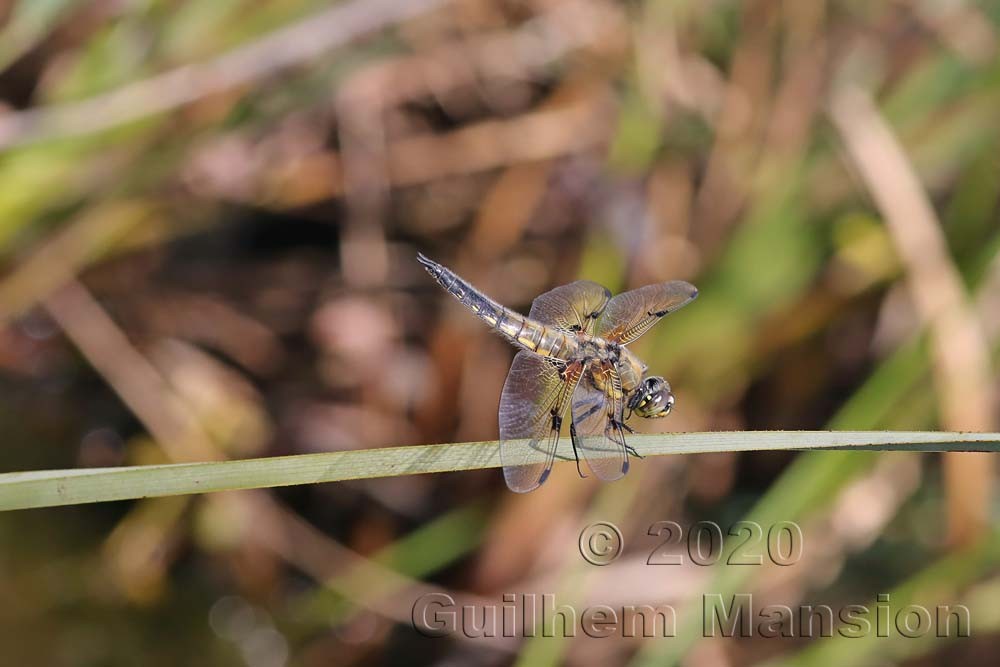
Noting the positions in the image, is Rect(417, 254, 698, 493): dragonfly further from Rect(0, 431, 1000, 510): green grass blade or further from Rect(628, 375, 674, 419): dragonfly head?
Rect(0, 431, 1000, 510): green grass blade

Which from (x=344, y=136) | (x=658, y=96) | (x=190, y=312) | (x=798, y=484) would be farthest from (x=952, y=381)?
(x=190, y=312)

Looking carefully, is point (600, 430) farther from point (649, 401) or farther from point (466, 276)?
point (466, 276)

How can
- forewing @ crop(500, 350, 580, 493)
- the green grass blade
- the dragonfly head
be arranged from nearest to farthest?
the green grass blade, forewing @ crop(500, 350, 580, 493), the dragonfly head

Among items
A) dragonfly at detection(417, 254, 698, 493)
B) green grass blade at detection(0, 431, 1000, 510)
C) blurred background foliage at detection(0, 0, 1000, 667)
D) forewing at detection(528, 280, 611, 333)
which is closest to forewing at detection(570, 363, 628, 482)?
dragonfly at detection(417, 254, 698, 493)

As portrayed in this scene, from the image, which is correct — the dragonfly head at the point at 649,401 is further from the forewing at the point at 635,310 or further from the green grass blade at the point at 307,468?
the green grass blade at the point at 307,468

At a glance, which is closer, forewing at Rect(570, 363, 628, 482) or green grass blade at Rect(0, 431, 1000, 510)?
green grass blade at Rect(0, 431, 1000, 510)

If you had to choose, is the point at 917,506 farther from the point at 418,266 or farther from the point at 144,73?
the point at 144,73

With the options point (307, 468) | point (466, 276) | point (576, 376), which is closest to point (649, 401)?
point (576, 376)

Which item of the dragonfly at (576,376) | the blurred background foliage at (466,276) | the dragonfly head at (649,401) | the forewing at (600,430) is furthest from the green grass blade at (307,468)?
the blurred background foliage at (466,276)
